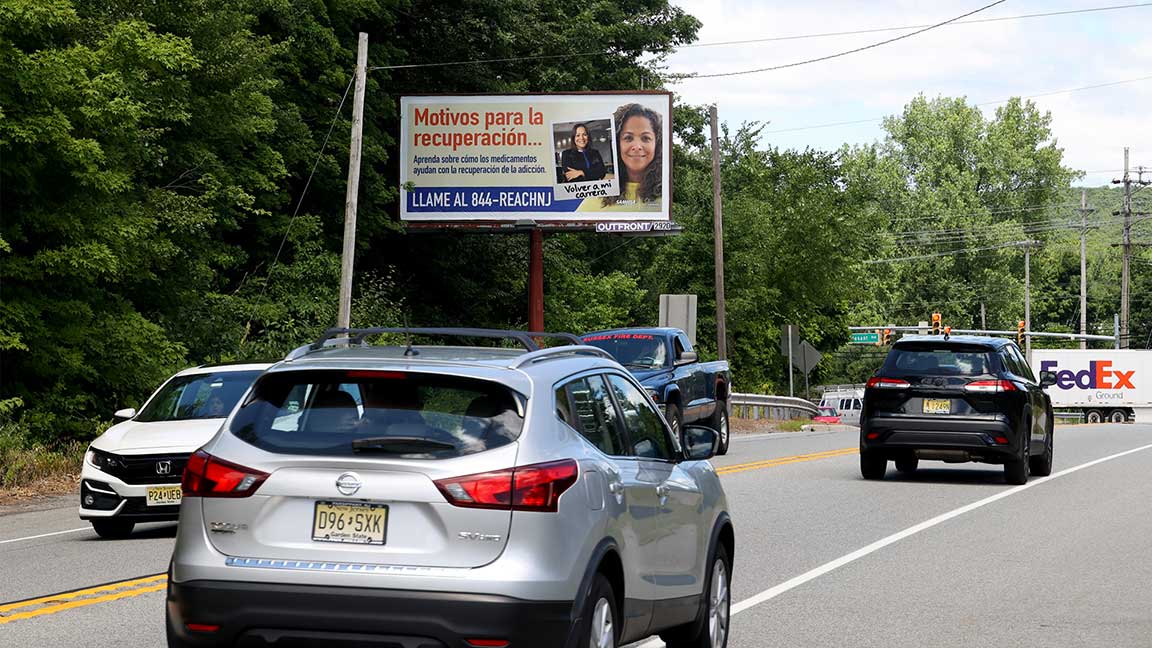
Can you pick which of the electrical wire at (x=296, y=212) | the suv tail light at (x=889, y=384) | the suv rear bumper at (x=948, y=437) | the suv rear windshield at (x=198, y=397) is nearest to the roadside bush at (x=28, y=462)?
the suv rear windshield at (x=198, y=397)

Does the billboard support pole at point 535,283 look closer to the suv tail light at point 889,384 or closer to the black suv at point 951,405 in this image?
the black suv at point 951,405

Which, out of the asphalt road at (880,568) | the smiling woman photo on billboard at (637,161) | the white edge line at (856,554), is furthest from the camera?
the smiling woman photo on billboard at (637,161)

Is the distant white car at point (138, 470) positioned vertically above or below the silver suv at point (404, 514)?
below

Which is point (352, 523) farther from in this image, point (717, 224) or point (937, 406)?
point (717, 224)

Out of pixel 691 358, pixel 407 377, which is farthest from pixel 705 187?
pixel 407 377

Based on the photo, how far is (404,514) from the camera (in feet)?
20.0

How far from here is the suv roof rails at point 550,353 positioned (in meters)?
6.61

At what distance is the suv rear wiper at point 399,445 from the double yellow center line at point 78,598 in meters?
4.16

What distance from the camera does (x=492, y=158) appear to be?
43062mm

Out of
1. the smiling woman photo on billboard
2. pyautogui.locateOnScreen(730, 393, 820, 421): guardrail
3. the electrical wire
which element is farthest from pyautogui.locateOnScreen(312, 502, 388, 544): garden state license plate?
pyautogui.locateOnScreen(730, 393, 820, 421): guardrail

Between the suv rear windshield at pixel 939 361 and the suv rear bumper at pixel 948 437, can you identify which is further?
the suv rear windshield at pixel 939 361

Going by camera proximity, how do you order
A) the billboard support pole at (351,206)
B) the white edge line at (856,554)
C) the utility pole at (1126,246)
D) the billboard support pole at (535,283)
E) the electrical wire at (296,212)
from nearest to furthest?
1. the white edge line at (856,554)
2. the billboard support pole at (351,206)
3. the electrical wire at (296,212)
4. the billboard support pole at (535,283)
5. the utility pole at (1126,246)

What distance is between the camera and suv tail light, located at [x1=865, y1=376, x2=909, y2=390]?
2083 centimetres

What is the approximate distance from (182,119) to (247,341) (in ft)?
24.6
